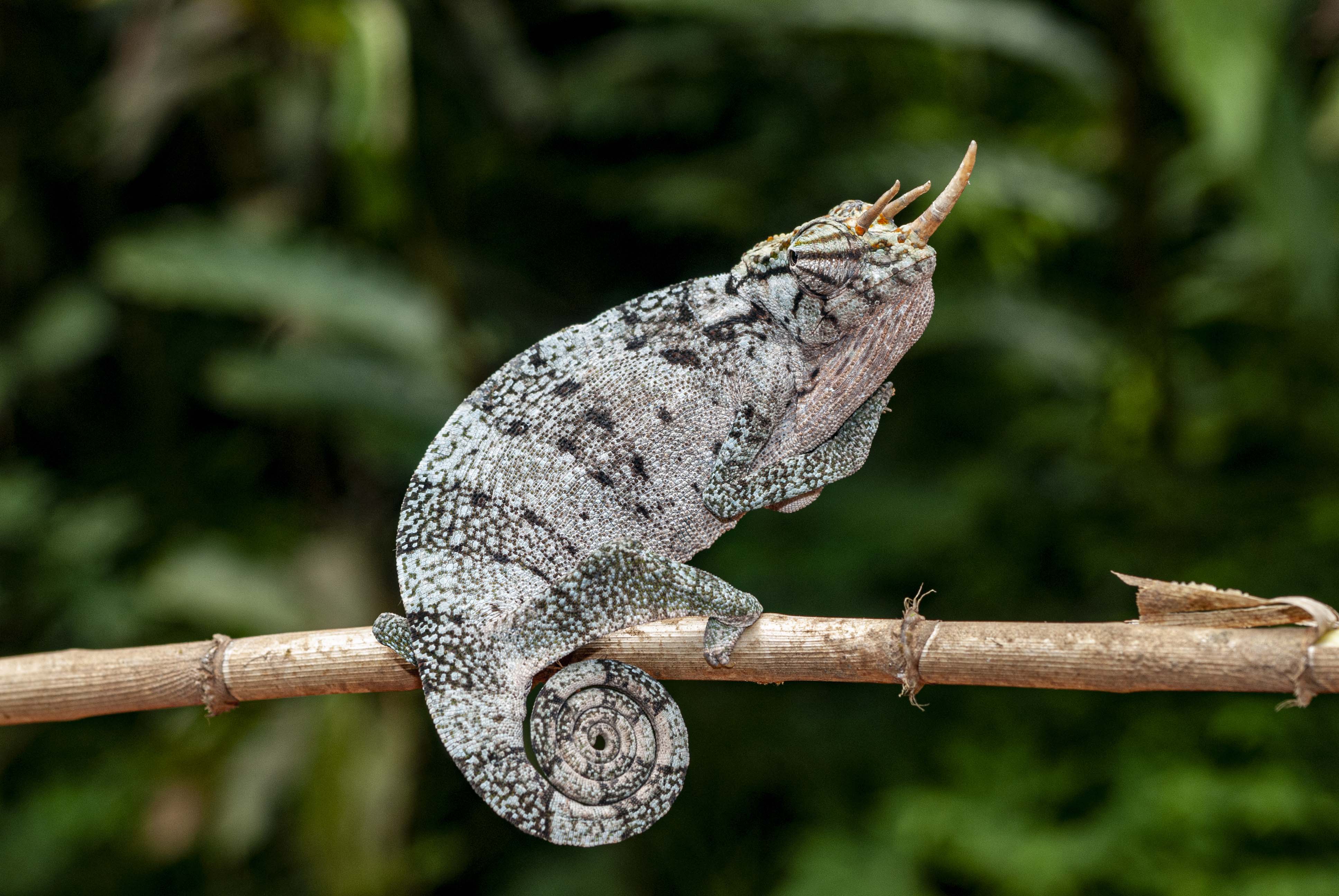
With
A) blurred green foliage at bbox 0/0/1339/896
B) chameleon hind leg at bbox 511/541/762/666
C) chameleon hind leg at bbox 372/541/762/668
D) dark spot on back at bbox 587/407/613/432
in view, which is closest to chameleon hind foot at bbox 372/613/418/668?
chameleon hind leg at bbox 372/541/762/668

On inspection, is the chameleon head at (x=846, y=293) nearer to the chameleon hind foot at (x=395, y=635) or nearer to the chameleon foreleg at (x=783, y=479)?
the chameleon foreleg at (x=783, y=479)

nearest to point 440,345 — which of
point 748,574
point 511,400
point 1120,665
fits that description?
point 748,574

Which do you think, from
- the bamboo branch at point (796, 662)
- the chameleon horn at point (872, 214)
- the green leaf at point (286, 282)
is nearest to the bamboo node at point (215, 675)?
the bamboo branch at point (796, 662)

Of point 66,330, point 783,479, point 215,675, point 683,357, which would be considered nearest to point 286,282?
point 66,330

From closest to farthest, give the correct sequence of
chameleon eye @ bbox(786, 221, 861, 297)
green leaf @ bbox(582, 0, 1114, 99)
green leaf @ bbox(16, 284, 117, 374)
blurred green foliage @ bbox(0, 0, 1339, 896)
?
chameleon eye @ bbox(786, 221, 861, 297) < blurred green foliage @ bbox(0, 0, 1339, 896) < green leaf @ bbox(582, 0, 1114, 99) < green leaf @ bbox(16, 284, 117, 374)

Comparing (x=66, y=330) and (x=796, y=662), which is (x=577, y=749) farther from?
(x=66, y=330)

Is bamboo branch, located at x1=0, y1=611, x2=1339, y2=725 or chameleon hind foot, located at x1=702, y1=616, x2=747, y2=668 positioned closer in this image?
bamboo branch, located at x1=0, y1=611, x2=1339, y2=725

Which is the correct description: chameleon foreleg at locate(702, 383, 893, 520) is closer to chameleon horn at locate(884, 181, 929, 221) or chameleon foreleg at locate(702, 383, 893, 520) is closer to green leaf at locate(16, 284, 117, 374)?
chameleon horn at locate(884, 181, 929, 221)
